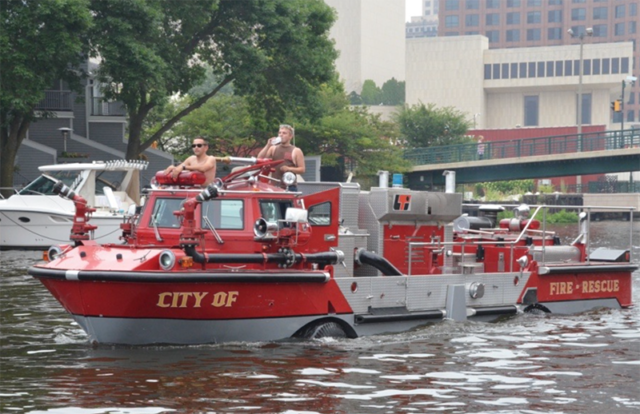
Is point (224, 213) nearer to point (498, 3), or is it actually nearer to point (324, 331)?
point (324, 331)

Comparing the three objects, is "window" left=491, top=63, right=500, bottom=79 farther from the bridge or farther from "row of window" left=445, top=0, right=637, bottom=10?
the bridge

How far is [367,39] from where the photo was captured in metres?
164

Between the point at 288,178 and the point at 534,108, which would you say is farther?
the point at 534,108

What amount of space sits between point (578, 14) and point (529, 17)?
272 inches

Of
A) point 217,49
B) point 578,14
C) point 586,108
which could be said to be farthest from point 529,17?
point 217,49

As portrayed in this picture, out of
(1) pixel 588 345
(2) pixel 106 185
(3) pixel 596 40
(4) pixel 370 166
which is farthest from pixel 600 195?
(3) pixel 596 40

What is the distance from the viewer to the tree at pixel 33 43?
132 feet

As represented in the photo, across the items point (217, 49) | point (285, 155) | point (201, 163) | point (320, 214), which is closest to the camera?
point (201, 163)

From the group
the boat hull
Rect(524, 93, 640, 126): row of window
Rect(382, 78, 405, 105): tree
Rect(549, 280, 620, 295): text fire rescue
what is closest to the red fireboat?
Rect(549, 280, 620, 295): text fire rescue

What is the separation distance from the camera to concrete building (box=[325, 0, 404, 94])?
158625 mm

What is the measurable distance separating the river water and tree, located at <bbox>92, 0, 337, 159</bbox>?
80.7 ft

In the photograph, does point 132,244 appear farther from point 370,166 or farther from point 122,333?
point 370,166

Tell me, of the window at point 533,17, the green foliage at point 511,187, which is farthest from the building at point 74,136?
the window at point 533,17

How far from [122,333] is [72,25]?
26.5 meters
